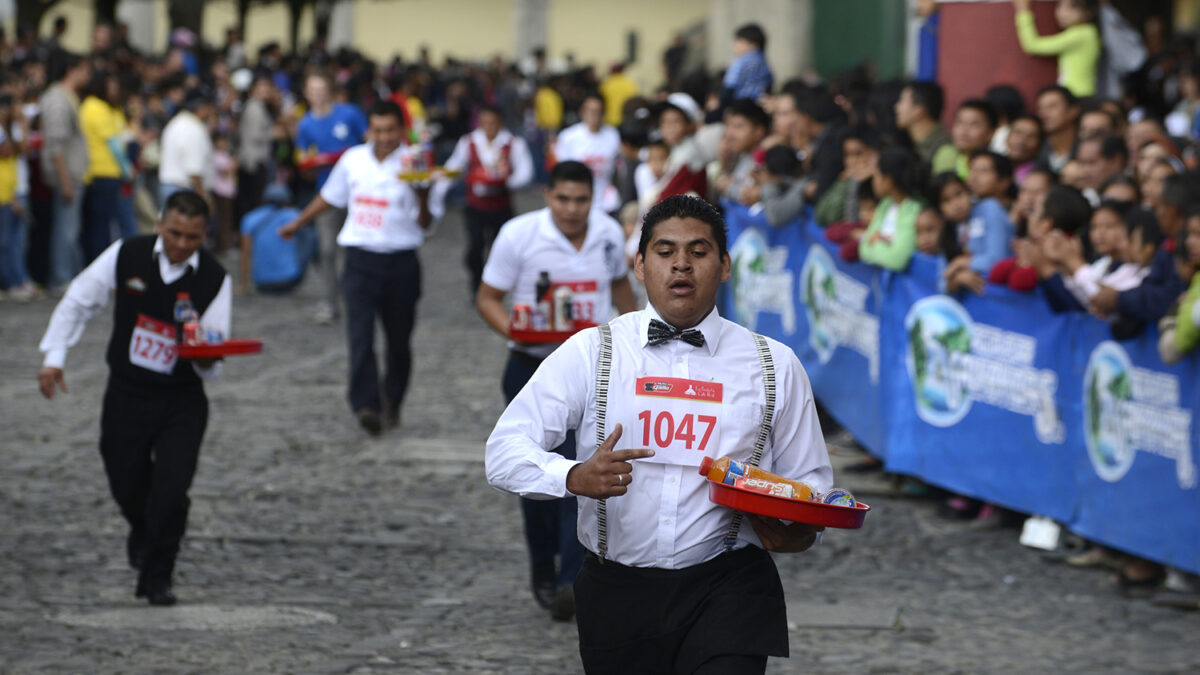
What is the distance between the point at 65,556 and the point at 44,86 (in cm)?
1224

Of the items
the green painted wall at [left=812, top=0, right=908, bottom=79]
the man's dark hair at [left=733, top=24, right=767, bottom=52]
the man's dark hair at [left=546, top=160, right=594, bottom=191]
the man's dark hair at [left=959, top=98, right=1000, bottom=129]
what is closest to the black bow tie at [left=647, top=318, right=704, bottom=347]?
the man's dark hair at [left=546, top=160, right=594, bottom=191]

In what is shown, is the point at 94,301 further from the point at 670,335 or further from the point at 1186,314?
the point at 1186,314

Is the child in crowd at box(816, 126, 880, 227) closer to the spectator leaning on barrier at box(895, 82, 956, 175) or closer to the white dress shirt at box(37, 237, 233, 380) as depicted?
the spectator leaning on barrier at box(895, 82, 956, 175)

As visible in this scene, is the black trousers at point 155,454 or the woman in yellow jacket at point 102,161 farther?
the woman in yellow jacket at point 102,161

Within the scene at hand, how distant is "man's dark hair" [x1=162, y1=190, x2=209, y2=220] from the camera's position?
7082 millimetres

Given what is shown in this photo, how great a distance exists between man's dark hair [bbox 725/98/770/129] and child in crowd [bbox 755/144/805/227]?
0.70m

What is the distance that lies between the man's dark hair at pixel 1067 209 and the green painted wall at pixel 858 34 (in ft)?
43.3

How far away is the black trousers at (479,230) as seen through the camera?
55.4 ft

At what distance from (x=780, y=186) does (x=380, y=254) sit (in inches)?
116

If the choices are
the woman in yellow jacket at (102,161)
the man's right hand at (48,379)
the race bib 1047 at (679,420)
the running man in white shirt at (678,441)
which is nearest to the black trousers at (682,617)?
the running man in white shirt at (678,441)

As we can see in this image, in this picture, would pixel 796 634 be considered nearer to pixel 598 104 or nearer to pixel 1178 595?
pixel 1178 595

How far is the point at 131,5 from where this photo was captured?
44.9 metres

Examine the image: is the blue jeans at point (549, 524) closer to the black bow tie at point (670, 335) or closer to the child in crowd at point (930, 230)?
the black bow tie at point (670, 335)

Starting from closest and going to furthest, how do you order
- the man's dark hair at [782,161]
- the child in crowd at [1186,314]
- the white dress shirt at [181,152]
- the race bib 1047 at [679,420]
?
the race bib 1047 at [679,420] < the child in crowd at [1186,314] < the man's dark hair at [782,161] < the white dress shirt at [181,152]
